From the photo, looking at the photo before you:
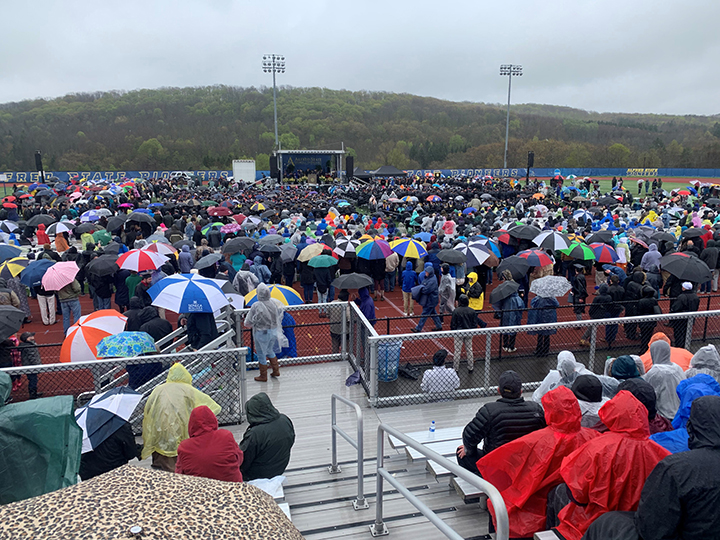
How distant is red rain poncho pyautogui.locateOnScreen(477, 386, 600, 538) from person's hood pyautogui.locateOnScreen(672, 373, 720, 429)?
1254 mm

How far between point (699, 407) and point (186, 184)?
146ft

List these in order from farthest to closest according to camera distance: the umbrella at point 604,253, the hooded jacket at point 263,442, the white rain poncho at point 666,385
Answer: the umbrella at point 604,253 < the white rain poncho at point 666,385 < the hooded jacket at point 263,442

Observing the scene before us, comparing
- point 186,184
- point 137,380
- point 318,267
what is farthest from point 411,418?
point 186,184

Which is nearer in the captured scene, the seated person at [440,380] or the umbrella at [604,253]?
the seated person at [440,380]

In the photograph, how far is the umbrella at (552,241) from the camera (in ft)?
40.9

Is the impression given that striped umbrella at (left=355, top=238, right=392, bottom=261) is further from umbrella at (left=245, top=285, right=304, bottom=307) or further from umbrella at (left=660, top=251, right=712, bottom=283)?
umbrella at (left=660, top=251, right=712, bottom=283)

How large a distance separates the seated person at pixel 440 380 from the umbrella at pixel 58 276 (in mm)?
7255

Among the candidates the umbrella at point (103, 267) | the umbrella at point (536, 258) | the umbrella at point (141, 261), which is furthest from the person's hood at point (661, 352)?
the umbrella at point (103, 267)

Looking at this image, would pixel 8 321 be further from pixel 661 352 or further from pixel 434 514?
pixel 661 352

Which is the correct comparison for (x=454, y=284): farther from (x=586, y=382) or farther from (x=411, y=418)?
(x=586, y=382)

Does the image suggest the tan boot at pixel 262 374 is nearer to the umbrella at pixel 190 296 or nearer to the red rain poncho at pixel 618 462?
the umbrella at pixel 190 296

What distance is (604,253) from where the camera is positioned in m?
11.8

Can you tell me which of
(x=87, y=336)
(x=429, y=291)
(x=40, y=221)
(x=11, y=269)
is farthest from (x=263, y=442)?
(x=40, y=221)

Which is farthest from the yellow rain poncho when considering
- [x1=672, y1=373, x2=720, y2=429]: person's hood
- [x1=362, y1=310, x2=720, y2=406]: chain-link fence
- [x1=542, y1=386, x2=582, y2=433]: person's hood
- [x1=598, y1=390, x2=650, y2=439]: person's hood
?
[x1=672, y1=373, x2=720, y2=429]: person's hood
